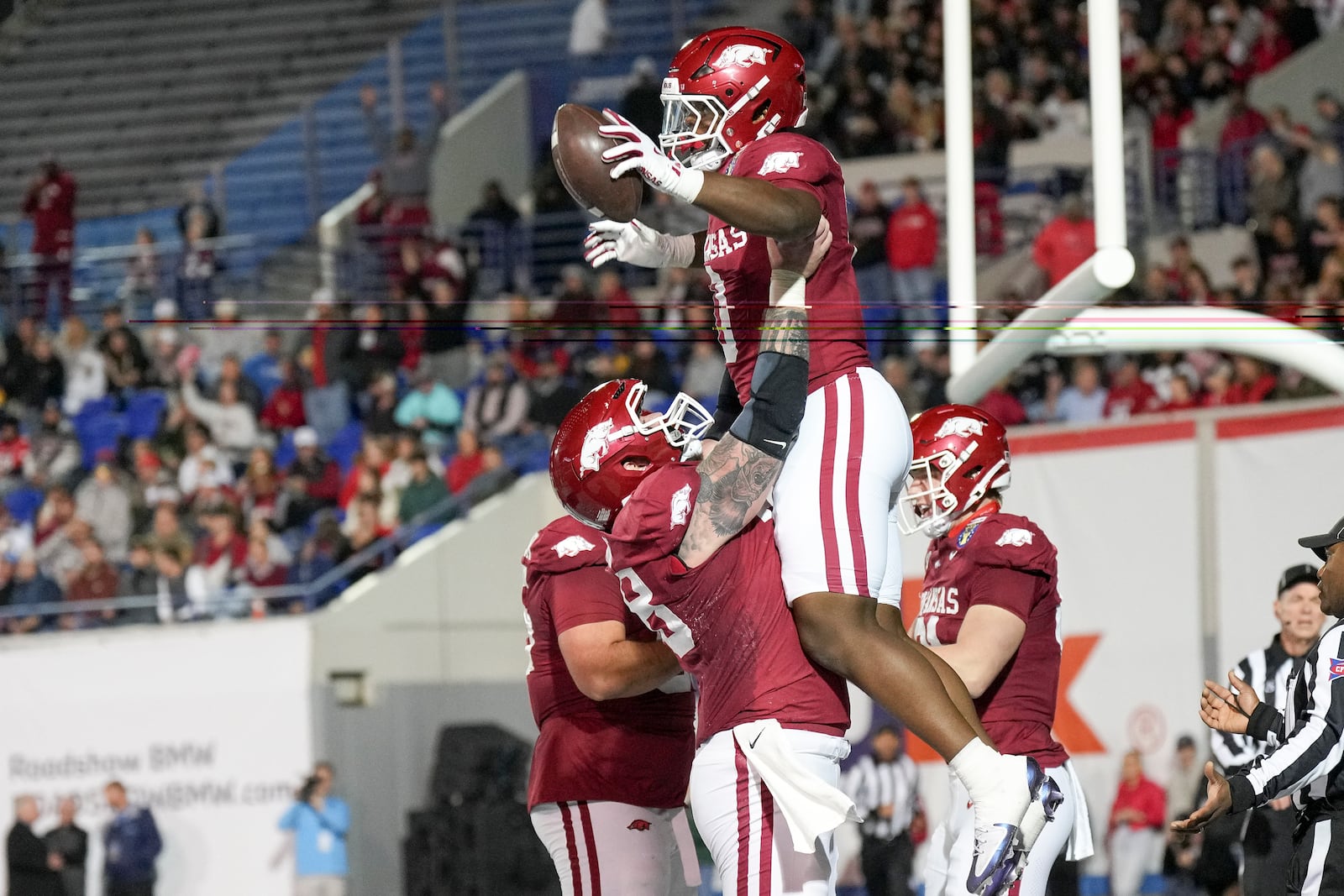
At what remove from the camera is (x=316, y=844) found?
1209 centimetres

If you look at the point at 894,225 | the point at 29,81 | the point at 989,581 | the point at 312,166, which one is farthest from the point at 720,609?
the point at 29,81

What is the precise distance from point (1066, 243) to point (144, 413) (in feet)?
25.3

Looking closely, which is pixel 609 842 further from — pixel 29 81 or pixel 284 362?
pixel 29 81

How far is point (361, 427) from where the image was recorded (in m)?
15.4

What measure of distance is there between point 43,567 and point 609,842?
1049 cm

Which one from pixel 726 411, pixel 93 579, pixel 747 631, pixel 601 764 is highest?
pixel 93 579

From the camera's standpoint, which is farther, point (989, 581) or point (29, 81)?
point (29, 81)

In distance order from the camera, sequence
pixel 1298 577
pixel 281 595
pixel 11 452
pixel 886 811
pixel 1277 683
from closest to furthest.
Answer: pixel 1277 683, pixel 1298 577, pixel 886 811, pixel 281 595, pixel 11 452

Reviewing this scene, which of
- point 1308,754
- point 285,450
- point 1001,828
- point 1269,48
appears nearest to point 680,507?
point 1001,828

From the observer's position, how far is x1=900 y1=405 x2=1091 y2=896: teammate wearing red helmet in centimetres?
483

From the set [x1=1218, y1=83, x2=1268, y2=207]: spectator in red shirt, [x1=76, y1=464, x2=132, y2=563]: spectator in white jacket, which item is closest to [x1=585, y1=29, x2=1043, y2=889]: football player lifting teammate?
[x1=1218, y1=83, x2=1268, y2=207]: spectator in red shirt

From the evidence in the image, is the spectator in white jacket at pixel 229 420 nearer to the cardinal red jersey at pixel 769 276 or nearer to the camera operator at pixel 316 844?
the camera operator at pixel 316 844

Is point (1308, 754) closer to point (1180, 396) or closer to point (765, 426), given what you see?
point (765, 426)

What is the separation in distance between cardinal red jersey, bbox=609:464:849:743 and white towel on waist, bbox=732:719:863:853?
9 cm
